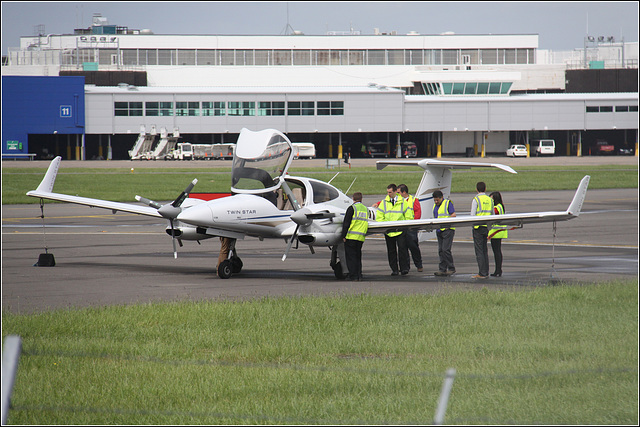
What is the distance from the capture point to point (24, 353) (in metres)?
10.1

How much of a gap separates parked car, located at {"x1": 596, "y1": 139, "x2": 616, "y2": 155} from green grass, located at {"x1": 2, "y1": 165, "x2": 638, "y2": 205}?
120 ft

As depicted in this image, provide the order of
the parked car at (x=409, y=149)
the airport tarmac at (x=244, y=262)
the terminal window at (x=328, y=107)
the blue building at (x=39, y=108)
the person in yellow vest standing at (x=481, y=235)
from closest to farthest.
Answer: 1. the airport tarmac at (x=244, y=262)
2. the person in yellow vest standing at (x=481, y=235)
3. the blue building at (x=39, y=108)
4. the terminal window at (x=328, y=107)
5. the parked car at (x=409, y=149)

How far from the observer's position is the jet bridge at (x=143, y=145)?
95.3 metres

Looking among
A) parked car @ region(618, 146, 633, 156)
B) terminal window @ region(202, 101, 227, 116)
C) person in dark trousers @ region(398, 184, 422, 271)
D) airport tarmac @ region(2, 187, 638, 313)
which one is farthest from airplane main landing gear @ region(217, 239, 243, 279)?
parked car @ region(618, 146, 633, 156)

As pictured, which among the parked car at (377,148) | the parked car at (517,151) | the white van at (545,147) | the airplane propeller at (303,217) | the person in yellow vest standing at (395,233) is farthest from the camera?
the parked car at (377,148)

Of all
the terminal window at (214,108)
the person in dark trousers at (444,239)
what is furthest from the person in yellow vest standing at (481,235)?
the terminal window at (214,108)

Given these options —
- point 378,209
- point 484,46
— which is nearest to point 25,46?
point 484,46

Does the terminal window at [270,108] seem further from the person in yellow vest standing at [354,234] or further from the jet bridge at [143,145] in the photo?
the person in yellow vest standing at [354,234]

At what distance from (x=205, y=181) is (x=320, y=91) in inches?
1830

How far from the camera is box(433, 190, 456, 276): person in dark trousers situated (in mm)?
19000

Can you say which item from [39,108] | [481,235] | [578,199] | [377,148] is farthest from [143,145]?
[578,199]

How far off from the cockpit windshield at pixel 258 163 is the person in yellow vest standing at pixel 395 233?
120 inches

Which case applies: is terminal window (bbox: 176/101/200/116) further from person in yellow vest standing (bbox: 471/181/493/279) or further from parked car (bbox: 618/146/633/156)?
person in yellow vest standing (bbox: 471/181/493/279)

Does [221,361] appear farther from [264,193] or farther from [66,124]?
[66,124]
